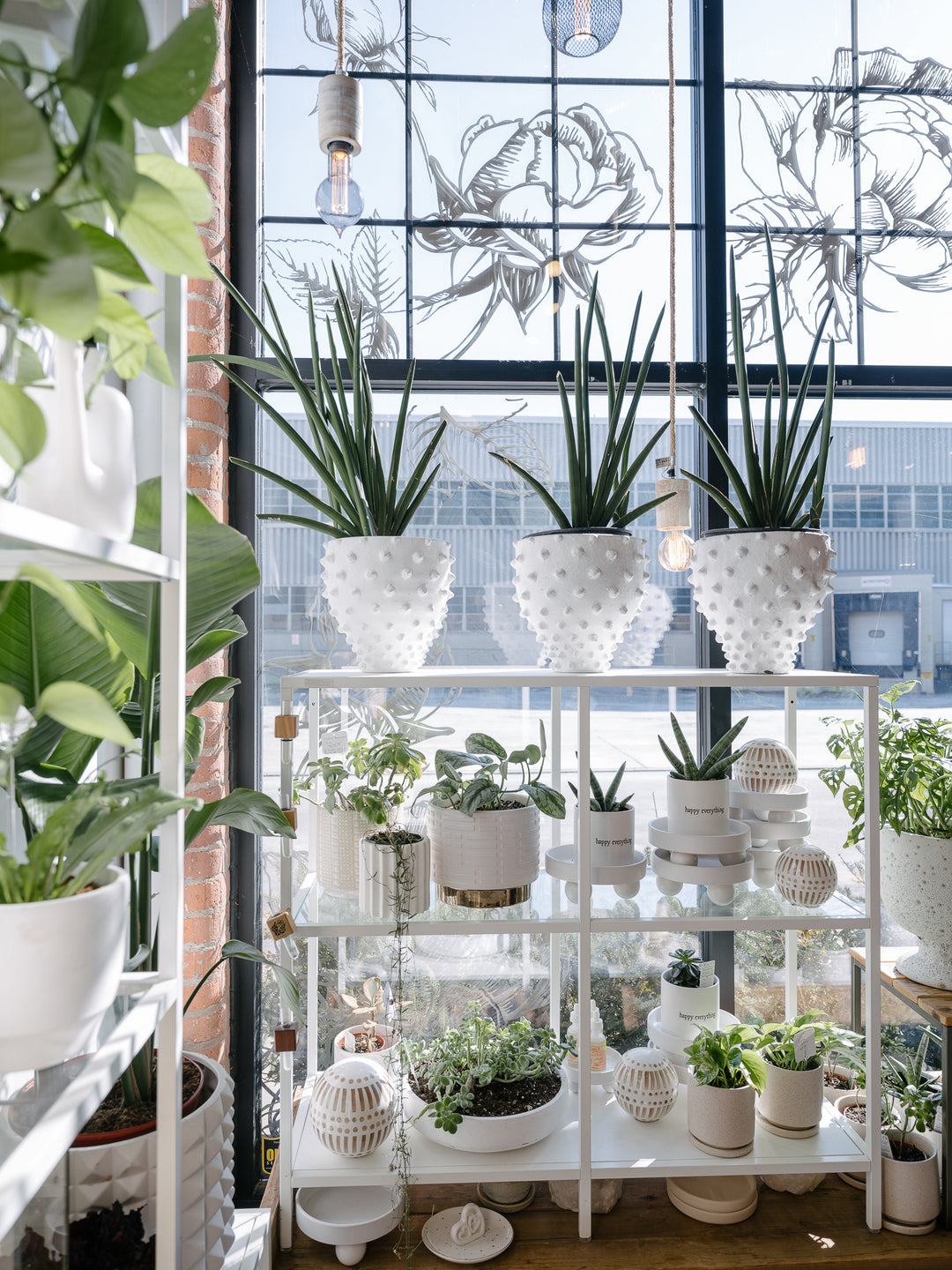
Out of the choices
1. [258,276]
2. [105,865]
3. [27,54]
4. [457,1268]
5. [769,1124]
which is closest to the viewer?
[105,865]

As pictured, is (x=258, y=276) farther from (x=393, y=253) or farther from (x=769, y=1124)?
(x=769, y=1124)

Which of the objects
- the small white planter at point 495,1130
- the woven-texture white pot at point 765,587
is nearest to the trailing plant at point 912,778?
the woven-texture white pot at point 765,587

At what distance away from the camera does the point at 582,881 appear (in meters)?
1.30

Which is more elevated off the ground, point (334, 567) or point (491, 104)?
point (491, 104)

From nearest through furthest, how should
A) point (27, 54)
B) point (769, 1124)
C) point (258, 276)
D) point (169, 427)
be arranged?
point (27, 54) < point (169, 427) < point (769, 1124) < point (258, 276)

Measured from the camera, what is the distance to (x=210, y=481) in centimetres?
160

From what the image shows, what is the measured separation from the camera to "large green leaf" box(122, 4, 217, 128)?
1.86 feet

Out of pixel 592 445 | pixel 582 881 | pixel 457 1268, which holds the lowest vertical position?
pixel 457 1268

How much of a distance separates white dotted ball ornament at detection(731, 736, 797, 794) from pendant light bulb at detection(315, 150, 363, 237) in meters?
1.24

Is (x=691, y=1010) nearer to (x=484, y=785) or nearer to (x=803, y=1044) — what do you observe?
(x=803, y=1044)

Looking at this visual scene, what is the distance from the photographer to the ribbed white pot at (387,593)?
1.27m

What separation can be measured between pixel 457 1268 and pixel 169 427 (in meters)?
1.35

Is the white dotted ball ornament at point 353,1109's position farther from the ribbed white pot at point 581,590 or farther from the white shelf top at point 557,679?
the ribbed white pot at point 581,590

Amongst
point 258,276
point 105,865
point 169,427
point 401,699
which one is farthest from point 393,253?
point 105,865
